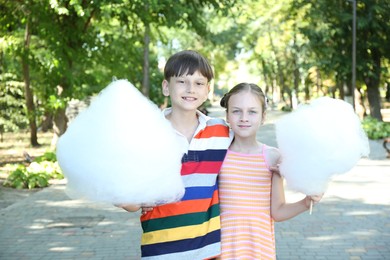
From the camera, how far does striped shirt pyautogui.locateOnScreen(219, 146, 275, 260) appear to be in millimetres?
2211

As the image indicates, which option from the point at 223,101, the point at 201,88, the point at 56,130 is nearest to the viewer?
the point at 201,88

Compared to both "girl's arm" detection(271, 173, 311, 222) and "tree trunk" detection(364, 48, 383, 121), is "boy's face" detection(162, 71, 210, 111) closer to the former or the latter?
"girl's arm" detection(271, 173, 311, 222)

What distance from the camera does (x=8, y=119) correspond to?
1669cm

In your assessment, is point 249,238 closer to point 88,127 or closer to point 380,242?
point 88,127

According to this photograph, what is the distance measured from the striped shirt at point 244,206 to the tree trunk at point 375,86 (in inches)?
908

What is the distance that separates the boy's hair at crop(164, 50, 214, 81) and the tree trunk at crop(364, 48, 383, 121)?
23135 mm

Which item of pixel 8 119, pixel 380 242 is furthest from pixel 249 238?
pixel 8 119

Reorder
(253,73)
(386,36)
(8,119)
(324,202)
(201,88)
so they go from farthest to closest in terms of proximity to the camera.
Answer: (253,73) → (386,36) → (8,119) → (324,202) → (201,88)

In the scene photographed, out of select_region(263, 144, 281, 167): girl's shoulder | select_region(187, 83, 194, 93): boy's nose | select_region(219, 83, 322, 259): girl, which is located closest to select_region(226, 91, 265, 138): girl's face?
select_region(219, 83, 322, 259): girl

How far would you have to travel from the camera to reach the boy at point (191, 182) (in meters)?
2.12

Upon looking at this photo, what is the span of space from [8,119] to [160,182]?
1594cm

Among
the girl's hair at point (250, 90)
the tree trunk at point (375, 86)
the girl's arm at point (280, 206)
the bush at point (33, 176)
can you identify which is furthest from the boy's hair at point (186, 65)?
the tree trunk at point (375, 86)

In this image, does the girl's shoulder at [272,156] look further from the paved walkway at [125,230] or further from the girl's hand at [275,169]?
the paved walkway at [125,230]

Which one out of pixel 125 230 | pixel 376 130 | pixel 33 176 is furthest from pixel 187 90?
pixel 376 130
